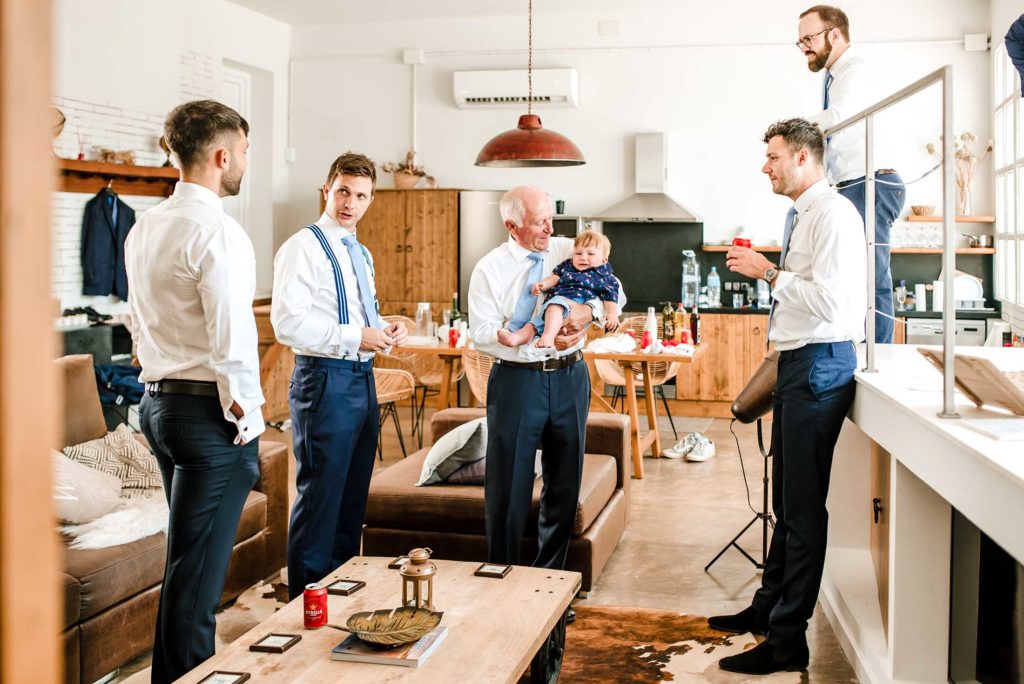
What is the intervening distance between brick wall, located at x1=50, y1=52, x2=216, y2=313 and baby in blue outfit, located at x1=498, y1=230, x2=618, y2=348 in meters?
4.92

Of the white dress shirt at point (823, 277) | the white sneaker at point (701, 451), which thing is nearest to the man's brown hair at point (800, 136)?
the white dress shirt at point (823, 277)

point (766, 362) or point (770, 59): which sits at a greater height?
point (770, 59)

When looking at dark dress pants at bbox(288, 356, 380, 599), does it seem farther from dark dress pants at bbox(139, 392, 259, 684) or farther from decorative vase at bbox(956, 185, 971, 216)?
decorative vase at bbox(956, 185, 971, 216)

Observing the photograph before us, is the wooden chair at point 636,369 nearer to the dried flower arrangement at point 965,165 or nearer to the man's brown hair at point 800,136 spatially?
the dried flower arrangement at point 965,165

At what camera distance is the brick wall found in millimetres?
7383

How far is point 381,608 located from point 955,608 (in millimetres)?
1748

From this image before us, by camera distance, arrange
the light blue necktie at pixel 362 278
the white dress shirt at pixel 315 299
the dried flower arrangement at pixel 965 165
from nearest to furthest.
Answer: the white dress shirt at pixel 315 299, the light blue necktie at pixel 362 278, the dried flower arrangement at pixel 965 165

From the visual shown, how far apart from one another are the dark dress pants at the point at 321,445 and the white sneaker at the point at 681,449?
13.5ft

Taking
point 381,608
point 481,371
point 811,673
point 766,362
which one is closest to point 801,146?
point 766,362

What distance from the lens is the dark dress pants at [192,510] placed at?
2.64 m

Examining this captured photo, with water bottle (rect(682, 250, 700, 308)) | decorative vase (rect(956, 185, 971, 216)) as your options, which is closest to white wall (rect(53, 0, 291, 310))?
water bottle (rect(682, 250, 700, 308))

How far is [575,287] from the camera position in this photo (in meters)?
3.63

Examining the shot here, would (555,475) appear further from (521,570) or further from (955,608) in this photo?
(955,608)

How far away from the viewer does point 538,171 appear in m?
10.1
